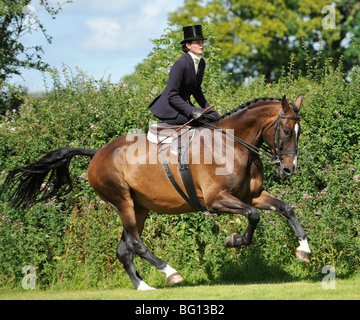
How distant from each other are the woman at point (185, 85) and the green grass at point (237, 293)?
213cm

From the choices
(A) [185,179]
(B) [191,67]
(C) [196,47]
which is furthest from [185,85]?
(A) [185,179]

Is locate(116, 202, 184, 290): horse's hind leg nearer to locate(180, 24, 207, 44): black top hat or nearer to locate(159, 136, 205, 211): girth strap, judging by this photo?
locate(159, 136, 205, 211): girth strap

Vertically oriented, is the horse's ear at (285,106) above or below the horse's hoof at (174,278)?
above

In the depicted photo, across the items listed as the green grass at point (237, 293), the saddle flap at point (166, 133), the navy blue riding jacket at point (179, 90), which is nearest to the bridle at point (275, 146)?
the saddle flap at point (166, 133)

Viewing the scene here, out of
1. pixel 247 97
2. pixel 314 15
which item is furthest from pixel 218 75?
pixel 314 15

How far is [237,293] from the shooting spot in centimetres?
640

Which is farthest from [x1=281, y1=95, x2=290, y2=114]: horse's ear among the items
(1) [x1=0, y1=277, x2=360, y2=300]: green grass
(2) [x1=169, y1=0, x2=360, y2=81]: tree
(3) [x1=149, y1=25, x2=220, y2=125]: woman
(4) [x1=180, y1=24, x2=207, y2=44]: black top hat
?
(2) [x1=169, y1=0, x2=360, y2=81]: tree

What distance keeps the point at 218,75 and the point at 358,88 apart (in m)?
5.08

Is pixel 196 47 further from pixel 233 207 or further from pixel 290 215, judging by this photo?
pixel 290 215

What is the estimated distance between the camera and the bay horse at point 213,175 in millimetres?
6262

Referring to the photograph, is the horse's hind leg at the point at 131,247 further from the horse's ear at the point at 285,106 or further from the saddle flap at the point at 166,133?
the horse's ear at the point at 285,106

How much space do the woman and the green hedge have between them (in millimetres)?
2069

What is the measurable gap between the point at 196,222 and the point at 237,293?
2221mm

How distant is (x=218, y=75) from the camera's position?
13.3 metres
